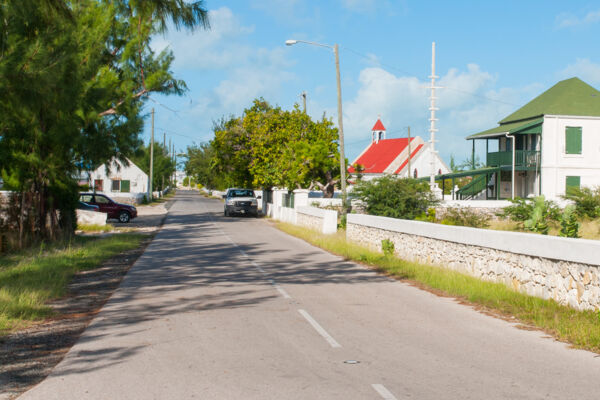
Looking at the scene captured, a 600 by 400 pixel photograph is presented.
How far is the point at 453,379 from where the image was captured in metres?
6.03

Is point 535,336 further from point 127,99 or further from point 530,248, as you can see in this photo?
point 127,99

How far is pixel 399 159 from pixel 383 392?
79572mm

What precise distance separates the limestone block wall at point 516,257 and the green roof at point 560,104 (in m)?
24.9

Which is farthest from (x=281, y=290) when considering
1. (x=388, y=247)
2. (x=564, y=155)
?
(x=564, y=155)

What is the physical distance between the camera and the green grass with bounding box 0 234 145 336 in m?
9.41

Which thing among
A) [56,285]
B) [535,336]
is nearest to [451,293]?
[535,336]

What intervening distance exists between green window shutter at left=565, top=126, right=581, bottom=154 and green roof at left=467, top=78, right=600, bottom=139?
978 millimetres

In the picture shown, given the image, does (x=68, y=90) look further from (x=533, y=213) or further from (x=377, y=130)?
(x=377, y=130)

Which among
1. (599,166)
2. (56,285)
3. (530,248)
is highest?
(599,166)

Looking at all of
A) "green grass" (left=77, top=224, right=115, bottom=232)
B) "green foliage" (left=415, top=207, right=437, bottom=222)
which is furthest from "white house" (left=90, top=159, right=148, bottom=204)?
"green foliage" (left=415, top=207, right=437, bottom=222)

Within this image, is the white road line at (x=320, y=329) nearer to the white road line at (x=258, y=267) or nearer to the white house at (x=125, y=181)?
the white road line at (x=258, y=267)

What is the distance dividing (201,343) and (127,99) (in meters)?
19.8

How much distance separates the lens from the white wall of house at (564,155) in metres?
37.0

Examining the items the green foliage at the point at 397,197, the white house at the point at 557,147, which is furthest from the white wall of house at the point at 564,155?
the green foliage at the point at 397,197
